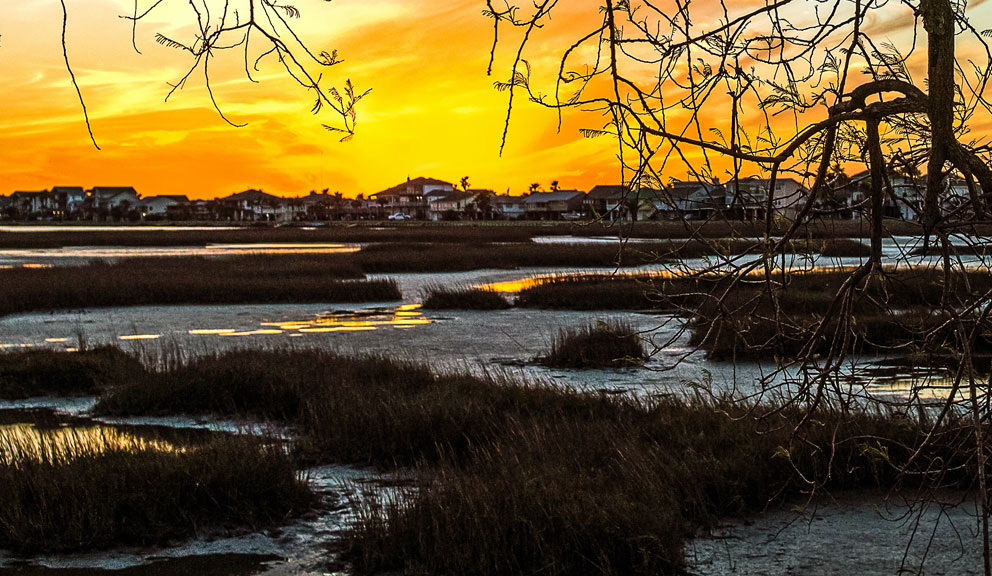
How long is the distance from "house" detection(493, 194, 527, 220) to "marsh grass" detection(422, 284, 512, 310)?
150260 millimetres

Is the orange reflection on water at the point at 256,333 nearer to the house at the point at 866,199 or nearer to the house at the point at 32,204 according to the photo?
the house at the point at 866,199

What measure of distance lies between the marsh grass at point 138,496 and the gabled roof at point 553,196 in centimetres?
16872

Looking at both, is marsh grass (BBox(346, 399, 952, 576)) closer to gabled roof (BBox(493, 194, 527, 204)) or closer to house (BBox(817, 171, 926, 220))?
house (BBox(817, 171, 926, 220))

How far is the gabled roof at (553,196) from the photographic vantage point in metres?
178

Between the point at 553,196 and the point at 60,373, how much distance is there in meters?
168

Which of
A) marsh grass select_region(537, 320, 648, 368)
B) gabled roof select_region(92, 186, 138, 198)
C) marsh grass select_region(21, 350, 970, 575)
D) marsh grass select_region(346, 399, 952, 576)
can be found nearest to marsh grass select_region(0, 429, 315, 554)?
marsh grass select_region(21, 350, 970, 575)

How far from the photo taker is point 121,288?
27250 mm

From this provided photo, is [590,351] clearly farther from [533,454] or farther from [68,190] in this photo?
[68,190]

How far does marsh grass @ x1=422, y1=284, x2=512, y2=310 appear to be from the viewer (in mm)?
24734

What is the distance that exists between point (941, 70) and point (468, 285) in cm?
2903

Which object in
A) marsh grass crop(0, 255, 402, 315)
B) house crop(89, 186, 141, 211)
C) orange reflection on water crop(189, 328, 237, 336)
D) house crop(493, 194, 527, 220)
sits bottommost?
orange reflection on water crop(189, 328, 237, 336)

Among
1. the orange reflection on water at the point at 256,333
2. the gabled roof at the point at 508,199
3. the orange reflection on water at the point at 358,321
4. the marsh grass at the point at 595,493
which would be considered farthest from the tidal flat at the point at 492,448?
the gabled roof at the point at 508,199

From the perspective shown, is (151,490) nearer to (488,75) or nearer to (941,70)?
(488,75)

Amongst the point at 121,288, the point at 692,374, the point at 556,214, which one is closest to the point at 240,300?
the point at 121,288
